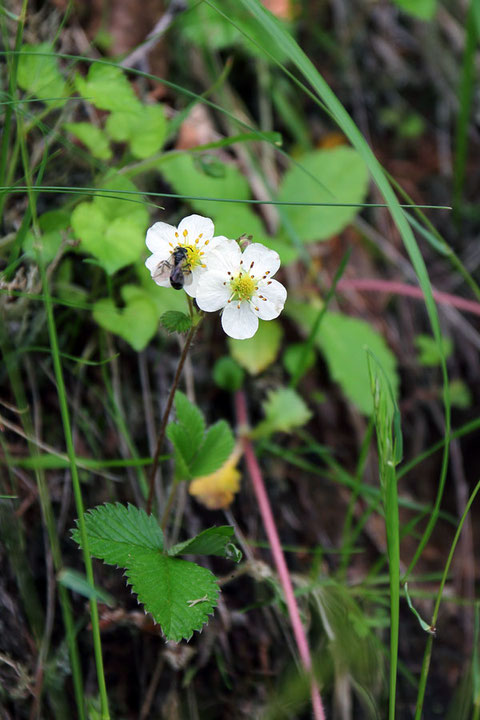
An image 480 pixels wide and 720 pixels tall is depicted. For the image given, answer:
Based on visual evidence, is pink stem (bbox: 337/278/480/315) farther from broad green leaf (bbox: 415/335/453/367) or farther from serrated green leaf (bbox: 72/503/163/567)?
serrated green leaf (bbox: 72/503/163/567)

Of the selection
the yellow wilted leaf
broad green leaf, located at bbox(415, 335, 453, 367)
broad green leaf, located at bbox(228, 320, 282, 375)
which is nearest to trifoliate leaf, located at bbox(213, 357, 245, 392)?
broad green leaf, located at bbox(228, 320, 282, 375)

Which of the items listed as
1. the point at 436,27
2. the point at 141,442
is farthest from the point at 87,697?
the point at 436,27

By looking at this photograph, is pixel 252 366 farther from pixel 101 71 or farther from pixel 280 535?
pixel 101 71

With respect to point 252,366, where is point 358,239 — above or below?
above

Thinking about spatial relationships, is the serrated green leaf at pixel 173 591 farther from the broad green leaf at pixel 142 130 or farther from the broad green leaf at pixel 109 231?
the broad green leaf at pixel 142 130

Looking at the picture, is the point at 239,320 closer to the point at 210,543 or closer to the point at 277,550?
the point at 210,543

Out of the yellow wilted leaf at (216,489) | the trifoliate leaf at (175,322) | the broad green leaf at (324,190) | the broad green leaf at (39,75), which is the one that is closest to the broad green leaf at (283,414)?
the yellow wilted leaf at (216,489)
